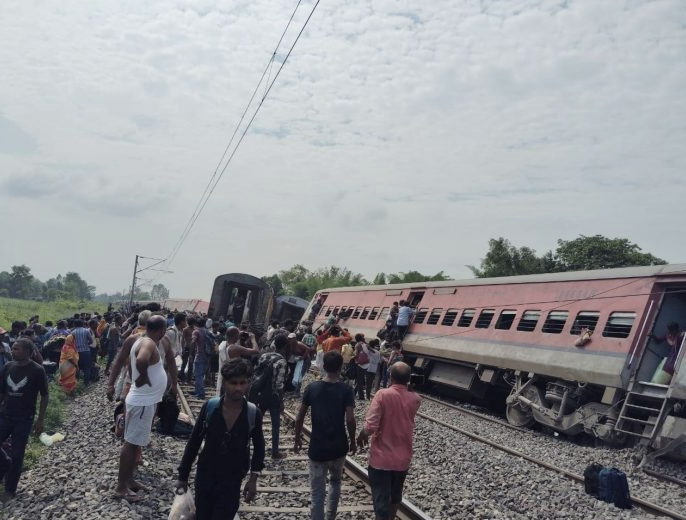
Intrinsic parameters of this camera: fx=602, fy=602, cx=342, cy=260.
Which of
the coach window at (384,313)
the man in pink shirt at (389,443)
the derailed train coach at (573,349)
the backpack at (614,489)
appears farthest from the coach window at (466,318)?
the man in pink shirt at (389,443)

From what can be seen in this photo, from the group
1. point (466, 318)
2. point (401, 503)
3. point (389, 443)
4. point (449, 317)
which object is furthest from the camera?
point (449, 317)

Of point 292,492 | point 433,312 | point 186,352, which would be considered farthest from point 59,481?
point 433,312

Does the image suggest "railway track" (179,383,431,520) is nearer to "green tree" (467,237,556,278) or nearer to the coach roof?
the coach roof

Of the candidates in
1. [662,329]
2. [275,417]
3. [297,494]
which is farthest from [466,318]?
[297,494]

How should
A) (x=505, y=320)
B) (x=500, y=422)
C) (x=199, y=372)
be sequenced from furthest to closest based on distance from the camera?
(x=505, y=320), (x=500, y=422), (x=199, y=372)

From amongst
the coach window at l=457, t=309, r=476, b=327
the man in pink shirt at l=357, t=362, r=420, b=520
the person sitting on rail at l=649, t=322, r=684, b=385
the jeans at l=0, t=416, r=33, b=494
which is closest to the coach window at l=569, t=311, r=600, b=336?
the person sitting on rail at l=649, t=322, r=684, b=385

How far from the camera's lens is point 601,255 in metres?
44.0

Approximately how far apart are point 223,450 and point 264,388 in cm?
386

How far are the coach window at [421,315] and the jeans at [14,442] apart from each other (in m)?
13.5

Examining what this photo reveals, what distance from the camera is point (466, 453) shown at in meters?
9.51

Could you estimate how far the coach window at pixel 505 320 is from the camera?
588 inches

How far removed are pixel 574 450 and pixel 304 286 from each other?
59.9m

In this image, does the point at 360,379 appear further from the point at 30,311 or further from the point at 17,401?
the point at 30,311

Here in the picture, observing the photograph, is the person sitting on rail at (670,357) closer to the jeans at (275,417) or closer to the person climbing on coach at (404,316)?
the jeans at (275,417)
